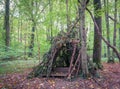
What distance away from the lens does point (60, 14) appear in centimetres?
1655

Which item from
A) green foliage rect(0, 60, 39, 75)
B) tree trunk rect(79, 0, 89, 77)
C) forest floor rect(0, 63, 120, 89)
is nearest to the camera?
forest floor rect(0, 63, 120, 89)

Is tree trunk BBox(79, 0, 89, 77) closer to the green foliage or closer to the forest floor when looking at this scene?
the forest floor

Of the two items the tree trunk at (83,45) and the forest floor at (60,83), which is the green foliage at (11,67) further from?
the tree trunk at (83,45)

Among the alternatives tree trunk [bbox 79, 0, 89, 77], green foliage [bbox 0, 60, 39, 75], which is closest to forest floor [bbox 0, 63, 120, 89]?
tree trunk [bbox 79, 0, 89, 77]

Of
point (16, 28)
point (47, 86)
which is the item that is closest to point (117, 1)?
point (47, 86)

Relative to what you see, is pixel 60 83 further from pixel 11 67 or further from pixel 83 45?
pixel 11 67

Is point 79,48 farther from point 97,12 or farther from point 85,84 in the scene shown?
point 97,12

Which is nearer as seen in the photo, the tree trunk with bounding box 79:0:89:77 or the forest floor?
the forest floor

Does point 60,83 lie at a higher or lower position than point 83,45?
lower

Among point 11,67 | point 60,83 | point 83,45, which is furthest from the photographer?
point 11,67

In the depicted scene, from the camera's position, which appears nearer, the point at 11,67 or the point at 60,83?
the point at 60,83

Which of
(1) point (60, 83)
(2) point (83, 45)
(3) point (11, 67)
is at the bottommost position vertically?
(1) point (60, 83)

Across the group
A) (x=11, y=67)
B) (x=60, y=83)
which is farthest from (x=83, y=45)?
(x=11, y=67)

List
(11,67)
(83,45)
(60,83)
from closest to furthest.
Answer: (60,83) → (83,45) → (11,67)
